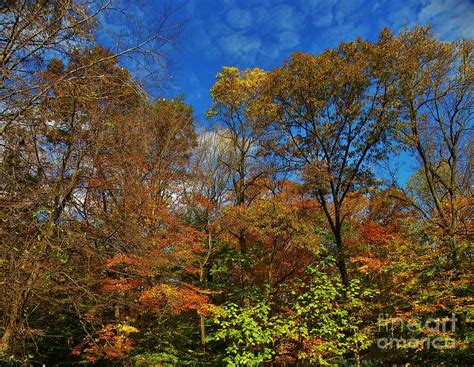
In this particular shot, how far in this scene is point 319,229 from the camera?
50.9ft

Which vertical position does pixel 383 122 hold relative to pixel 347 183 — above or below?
above

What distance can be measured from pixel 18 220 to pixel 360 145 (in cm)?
1230

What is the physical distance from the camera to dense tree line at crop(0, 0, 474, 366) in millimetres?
4457

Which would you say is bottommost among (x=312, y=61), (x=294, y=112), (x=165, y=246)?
(x=165, y=246)

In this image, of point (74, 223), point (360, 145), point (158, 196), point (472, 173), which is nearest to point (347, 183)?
point (360, 145)

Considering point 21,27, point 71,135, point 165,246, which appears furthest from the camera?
point 165,246

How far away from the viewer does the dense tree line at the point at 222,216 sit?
175 inches

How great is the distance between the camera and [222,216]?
55.4ft

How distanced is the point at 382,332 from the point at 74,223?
8.78m

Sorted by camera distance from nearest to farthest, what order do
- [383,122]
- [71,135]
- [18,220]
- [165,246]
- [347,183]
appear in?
[18,220] < [71,135] < [165,246] < [383,122] < [347,183]

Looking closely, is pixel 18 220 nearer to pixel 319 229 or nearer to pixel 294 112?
pixel 294 112

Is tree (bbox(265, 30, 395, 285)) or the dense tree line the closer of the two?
the dense tree line

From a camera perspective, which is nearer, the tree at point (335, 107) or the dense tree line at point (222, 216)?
the dense tree line at point (222, 216)

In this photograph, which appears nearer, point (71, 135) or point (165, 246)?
point (71, 135)
